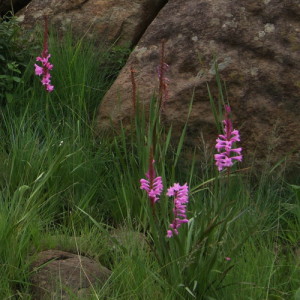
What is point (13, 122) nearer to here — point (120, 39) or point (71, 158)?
point (71, 158)

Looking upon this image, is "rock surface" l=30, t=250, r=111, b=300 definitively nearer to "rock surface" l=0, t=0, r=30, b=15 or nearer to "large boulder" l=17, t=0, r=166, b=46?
"large boulder" l=17, t=0, r=166, b=46

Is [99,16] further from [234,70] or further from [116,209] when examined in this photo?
[116,209]

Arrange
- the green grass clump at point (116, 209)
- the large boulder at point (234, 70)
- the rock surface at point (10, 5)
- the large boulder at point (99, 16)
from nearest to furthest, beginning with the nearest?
the green grass clump at point (116, 209)
the large boulder at point (234, 70)
the large boulder at point (99, 16)
the rock surface at point (10, 5)

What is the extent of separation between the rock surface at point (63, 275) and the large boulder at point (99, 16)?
244cm

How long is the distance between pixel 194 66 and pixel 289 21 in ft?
2.29

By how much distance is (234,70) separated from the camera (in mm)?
4633

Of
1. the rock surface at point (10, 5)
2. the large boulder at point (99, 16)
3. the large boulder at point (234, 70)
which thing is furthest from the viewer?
the rock surface at point (10, 5)

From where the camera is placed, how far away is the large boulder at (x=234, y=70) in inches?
179

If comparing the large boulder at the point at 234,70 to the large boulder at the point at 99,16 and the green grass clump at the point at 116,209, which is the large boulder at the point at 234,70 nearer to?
the green grass clump at the point at 116,209

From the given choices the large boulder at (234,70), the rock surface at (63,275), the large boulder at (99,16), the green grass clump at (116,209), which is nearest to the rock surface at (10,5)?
the large boulder at (99,16)

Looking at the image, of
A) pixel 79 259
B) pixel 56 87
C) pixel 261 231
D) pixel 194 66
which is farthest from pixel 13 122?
pixel 261 231

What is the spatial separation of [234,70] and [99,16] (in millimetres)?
1430

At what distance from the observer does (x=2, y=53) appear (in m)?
5.11

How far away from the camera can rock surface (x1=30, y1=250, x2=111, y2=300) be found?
3.15 meters
